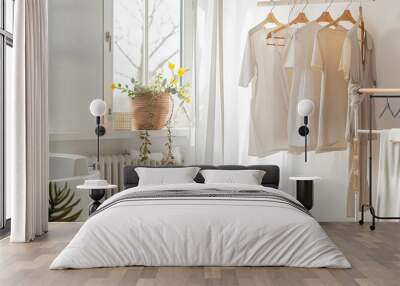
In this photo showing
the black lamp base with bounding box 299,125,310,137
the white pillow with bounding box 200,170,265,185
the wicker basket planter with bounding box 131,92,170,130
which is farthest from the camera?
the wicker basket planter with bounding box 131,92,170,130

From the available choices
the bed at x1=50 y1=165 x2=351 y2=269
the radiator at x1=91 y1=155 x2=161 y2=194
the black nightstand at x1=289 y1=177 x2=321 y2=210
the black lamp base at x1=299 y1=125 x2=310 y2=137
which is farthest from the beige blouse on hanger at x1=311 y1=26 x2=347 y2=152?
the bed at x1=50 y1=165 x2=351 y2=269

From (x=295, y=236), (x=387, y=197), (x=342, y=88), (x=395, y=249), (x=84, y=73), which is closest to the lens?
(x=295, y=236)

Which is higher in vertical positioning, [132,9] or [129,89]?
[132,9]

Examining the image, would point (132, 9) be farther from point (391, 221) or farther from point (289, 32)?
point (391, 221)

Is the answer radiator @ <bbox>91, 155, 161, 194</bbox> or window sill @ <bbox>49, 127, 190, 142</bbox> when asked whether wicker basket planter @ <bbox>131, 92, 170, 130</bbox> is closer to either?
window sill @ <bbox>49, 127, 190, 142</bbox>

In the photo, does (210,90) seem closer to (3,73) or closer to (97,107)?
(97,107)

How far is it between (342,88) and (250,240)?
2.66 meters

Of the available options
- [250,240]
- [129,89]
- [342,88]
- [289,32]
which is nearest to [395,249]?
[250,240]

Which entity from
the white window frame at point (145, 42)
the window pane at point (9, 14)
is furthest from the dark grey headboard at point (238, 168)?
the window pane at point (9, 14)

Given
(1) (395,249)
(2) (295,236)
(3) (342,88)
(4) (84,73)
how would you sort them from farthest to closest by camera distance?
(4) (84,73) → (3) (342,88) → (1) (395,249) → (2) (295,236)

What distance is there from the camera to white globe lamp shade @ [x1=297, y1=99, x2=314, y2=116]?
19.7ft

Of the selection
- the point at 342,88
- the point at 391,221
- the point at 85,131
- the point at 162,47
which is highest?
the point at 162,47

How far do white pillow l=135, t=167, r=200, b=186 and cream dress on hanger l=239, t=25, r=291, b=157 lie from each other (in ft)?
2.52

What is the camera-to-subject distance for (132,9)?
7.01 metres
